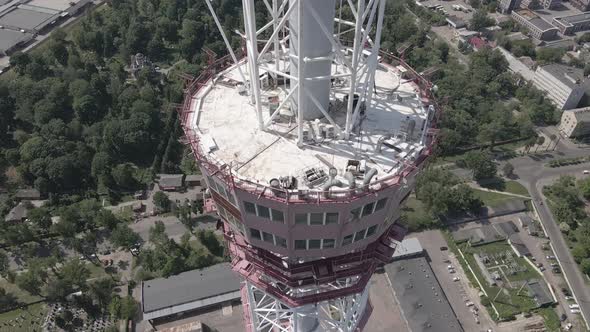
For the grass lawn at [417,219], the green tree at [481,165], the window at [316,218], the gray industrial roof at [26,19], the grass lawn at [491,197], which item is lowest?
the grass lawn at [417,219]

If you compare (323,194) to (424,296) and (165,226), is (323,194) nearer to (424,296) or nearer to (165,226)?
(424,296)

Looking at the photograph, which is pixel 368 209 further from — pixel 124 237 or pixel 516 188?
pixel 516 188

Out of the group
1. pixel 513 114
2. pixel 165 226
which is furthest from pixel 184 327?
pixel 513 114

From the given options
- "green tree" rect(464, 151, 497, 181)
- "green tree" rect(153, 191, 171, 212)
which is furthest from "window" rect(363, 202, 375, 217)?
"green tree" rect(464, 151, 497, 181)

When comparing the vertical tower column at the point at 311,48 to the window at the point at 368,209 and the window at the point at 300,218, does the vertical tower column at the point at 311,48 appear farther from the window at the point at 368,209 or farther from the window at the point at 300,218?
the window at the point at 368,209

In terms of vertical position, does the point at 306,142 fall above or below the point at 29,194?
above

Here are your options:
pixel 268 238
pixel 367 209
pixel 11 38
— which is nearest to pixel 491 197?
pixel 367 209

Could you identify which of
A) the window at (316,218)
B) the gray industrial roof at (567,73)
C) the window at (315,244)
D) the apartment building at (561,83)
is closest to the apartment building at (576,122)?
the apartment building at (561,83)
